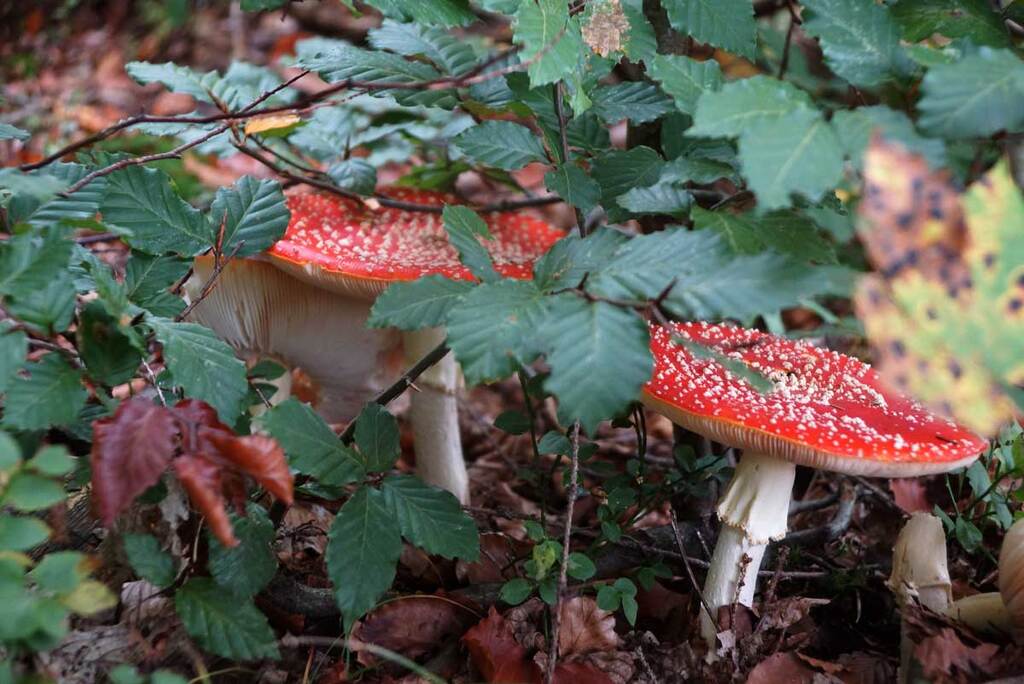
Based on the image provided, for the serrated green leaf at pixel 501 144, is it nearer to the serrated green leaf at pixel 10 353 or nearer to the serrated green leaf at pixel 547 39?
A: the serrated green leaf at pixel 547 39

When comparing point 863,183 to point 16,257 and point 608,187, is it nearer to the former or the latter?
point 608,187

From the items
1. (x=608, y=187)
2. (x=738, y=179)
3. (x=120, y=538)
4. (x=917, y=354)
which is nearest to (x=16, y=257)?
(x=120, y=538)

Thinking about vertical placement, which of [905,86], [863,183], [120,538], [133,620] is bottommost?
[133,620]

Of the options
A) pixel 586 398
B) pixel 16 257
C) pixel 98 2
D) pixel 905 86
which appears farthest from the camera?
pixel 98 2

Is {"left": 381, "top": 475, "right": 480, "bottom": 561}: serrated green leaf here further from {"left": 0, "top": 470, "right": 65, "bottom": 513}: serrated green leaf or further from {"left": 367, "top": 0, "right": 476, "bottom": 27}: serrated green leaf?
{"left": 367, "top": 0, "right": 476, "bottom": 27}: serrated green leaf

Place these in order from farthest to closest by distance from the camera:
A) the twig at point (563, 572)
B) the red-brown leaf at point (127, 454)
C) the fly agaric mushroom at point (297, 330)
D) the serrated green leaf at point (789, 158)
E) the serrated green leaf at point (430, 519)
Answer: the fly agaric mushroom at point (297, 330), the twig at point (563, 572), the serrated green leaf at point (430, 519), the red-brown leaf at point (127, 454), the serrated green leaf at point (789, 158)

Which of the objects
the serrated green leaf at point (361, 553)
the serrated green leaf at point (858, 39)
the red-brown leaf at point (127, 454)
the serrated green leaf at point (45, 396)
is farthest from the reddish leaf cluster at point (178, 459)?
the serrated green leaf at point (858, 39)
